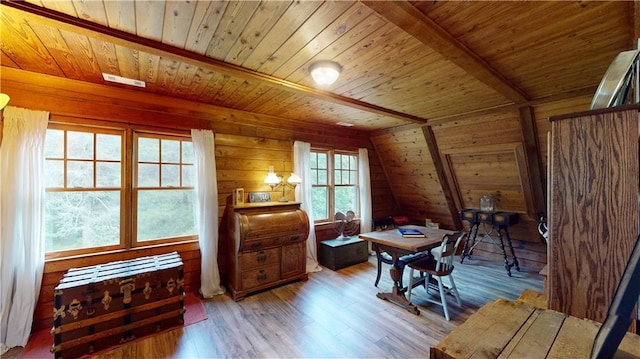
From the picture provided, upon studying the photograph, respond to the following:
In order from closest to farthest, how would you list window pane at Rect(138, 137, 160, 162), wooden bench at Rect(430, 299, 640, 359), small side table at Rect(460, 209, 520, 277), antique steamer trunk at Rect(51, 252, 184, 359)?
wooden bench at Rect(430, 299, 640, 359)
antique steamer trunk at Rect(51, 252, 184, 359)
window pane at Rect(138, 137, 160, 162)
small side table at Rect(460, 209, 520, 277)

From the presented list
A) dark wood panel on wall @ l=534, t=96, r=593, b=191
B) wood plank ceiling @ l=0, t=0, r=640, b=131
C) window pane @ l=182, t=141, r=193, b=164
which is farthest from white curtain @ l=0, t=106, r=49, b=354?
dark wood panel on wall @ l=534, t=96, r=593, b=191

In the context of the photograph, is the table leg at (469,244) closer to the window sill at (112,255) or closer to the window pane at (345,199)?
the window pane at (345,199)

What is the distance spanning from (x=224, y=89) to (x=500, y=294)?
4.08 metres

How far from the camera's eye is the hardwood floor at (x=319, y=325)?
6.94 feet

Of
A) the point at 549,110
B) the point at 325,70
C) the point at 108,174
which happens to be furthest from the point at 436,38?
the point at 108,174

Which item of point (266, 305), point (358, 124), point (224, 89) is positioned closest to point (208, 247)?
point (266, 305)

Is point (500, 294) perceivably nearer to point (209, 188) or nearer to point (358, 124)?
point (358, 124)

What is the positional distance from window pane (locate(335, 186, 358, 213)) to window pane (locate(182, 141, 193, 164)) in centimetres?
250

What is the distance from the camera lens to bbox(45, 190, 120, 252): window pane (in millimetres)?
2520

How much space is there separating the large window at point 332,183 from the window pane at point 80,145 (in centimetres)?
285

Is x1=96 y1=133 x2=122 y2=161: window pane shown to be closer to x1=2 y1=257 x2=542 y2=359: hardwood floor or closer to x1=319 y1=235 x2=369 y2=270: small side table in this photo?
x1=2 y1=257 x2=542 y2=359: hardwood floor

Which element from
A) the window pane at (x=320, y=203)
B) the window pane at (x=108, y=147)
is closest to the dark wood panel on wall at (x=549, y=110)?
the window pane at (x=320, y=203)

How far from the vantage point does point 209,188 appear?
3172 millimetres

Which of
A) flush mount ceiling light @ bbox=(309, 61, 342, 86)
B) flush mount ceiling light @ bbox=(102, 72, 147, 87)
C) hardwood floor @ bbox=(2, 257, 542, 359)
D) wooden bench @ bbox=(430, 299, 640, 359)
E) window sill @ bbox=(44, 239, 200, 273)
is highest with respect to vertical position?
flush mount ceiling light @ bbox=(102, 72, 147, 87)
